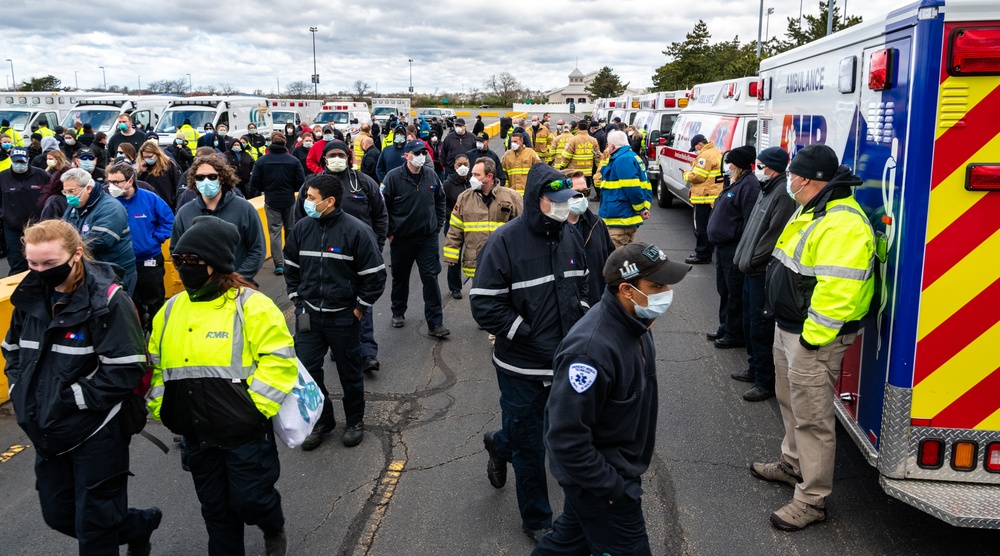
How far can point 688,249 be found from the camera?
12.7 metres

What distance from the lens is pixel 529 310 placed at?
4172 mm

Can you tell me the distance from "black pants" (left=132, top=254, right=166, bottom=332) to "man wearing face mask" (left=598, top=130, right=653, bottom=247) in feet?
15.1

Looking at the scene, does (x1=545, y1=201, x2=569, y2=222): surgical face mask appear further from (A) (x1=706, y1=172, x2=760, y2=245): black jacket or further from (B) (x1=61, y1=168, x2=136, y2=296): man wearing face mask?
(B) (x1=61, y1=168, x2=136, y2=296): man wearing face mask

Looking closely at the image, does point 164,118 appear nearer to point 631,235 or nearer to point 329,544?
point 631,235

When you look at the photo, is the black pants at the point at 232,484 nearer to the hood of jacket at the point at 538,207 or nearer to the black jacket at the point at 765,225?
the hood of jacket at the point at 538,207

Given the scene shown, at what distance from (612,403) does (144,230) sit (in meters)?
5.48

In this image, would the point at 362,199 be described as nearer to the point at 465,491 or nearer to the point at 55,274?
the point at 465,491

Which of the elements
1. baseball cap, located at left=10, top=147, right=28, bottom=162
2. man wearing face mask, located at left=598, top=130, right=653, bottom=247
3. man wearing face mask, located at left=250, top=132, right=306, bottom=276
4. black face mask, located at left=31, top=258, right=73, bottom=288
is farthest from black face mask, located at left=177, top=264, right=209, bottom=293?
baseball cap, located at left=10, top=147, right=28, bottom=162

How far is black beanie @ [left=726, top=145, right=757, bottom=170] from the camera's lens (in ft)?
23.1

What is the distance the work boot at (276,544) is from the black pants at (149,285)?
3.80m

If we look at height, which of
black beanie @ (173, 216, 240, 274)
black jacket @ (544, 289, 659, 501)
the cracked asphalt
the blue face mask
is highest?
the blue face mask

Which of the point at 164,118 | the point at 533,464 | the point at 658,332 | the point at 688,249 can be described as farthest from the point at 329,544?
the point at 164,118

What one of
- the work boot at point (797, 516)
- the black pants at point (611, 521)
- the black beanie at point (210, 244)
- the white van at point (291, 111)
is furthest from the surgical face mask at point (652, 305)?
the white van at point (291, 111)

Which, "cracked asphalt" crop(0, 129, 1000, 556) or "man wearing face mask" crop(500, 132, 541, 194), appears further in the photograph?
"man wearing face mask" crop(500, 132, 541, 194)
